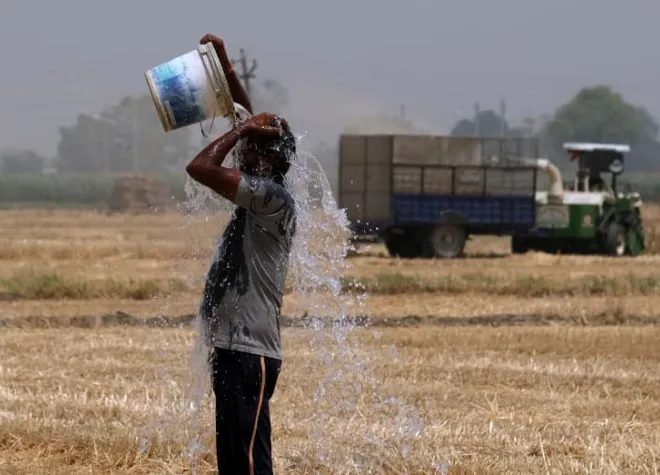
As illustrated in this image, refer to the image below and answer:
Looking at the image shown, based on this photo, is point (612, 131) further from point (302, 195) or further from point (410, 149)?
point (302, 195)

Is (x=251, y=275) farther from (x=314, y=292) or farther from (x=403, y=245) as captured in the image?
(x=403, y=245)

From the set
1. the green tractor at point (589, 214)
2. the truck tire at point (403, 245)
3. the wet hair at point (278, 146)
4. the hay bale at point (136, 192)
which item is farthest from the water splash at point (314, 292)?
the hay bale at point (136, 192)

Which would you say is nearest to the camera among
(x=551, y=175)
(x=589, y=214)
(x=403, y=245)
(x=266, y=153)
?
(x=266, y=153)

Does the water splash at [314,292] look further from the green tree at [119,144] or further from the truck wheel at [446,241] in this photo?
the green tree at [119,144]

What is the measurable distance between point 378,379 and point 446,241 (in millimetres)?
17220

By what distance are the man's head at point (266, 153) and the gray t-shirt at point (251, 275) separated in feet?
0.38

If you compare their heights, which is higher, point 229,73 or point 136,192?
point 229,73

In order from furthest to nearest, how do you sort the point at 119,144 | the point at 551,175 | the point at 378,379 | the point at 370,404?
the point at 119,144 < the point at 551,175 < the point at 378,379 < the point at 370,404

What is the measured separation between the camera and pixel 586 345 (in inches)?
476

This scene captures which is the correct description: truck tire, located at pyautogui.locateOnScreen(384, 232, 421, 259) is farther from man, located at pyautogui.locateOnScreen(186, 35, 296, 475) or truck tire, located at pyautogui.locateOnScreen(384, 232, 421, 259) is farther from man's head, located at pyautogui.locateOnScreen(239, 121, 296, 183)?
man, located at pyautogui.locateOnScreen(186, 35, 296, 475)

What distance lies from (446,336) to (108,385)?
172 inches

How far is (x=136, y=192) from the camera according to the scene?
49438mm

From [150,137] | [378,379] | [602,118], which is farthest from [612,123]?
[378,379]

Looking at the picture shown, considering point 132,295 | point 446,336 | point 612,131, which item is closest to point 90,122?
point 612,131
